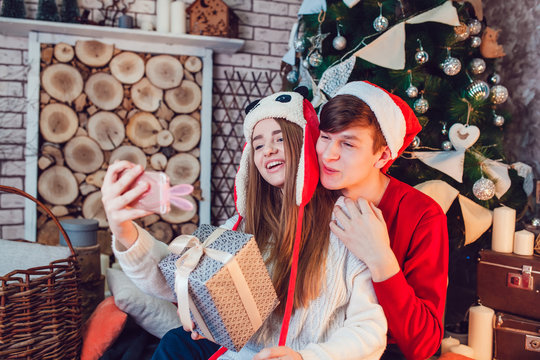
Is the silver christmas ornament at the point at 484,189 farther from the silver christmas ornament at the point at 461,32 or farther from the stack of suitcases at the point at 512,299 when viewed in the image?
the silver christmas ornament at the point at 461,32

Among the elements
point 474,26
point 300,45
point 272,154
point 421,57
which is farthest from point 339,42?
point 272,154

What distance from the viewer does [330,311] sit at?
3.60 ft

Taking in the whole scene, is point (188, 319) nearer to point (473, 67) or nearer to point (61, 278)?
point (61, 278)

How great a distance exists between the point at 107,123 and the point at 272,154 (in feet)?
6.35

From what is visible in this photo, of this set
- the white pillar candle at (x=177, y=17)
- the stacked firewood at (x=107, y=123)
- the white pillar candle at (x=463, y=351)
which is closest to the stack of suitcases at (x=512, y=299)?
the white pillar candle at (x=463, y=351)

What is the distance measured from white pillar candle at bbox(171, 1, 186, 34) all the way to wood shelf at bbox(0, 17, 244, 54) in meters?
0.07

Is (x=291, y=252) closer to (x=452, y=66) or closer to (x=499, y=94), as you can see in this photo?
(x=452, y=66)

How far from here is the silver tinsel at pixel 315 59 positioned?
79.0 inches

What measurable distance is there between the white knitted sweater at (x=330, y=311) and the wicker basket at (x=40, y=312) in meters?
0.50

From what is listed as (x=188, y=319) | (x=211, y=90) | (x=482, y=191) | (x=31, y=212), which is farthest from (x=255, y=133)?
(x=31, y=212)

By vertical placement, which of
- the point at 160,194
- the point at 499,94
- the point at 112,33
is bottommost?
the point at 160,194

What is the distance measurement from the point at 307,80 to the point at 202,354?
143 cm

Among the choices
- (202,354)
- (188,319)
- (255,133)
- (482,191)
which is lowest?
(202,354)

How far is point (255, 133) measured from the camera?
1.33 metres
